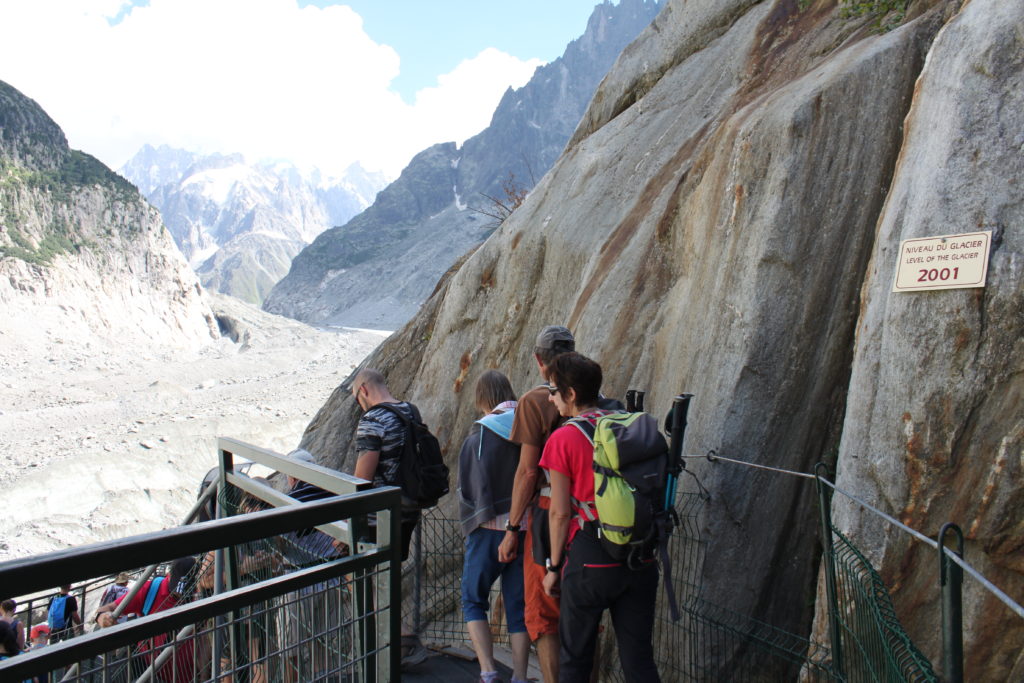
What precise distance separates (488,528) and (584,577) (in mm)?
1120

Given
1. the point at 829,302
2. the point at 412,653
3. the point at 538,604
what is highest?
the point at 829,302

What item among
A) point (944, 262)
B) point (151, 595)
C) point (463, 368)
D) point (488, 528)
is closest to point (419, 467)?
point (488, 528)

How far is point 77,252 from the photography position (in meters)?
54.0

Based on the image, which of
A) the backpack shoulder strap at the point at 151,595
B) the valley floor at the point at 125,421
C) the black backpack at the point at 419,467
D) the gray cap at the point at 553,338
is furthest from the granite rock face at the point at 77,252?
the gray cap at the point at 553,338

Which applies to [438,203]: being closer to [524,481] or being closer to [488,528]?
[488,528]

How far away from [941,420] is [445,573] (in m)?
5.46

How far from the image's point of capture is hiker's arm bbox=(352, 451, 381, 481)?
423cm

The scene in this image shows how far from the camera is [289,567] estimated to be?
3.32 metres

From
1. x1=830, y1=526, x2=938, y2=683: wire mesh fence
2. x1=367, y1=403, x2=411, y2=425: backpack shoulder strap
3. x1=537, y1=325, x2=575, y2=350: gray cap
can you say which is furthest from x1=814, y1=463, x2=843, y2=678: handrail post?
x1=367, y1=403, x2=411, y2=425: backpack shoulder strap

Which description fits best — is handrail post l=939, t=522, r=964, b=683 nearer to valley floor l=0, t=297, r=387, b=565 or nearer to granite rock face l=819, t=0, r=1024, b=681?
granite rock face l=819, t=0, r=1024, b=681

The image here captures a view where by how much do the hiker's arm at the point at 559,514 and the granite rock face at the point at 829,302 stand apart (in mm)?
1556

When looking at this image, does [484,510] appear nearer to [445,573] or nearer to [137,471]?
[445,573]

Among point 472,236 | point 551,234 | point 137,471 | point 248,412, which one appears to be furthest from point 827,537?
point 472,236

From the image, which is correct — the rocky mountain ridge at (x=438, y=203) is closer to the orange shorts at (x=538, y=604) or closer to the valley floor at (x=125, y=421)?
the valley floor at (x=125, y=421)
